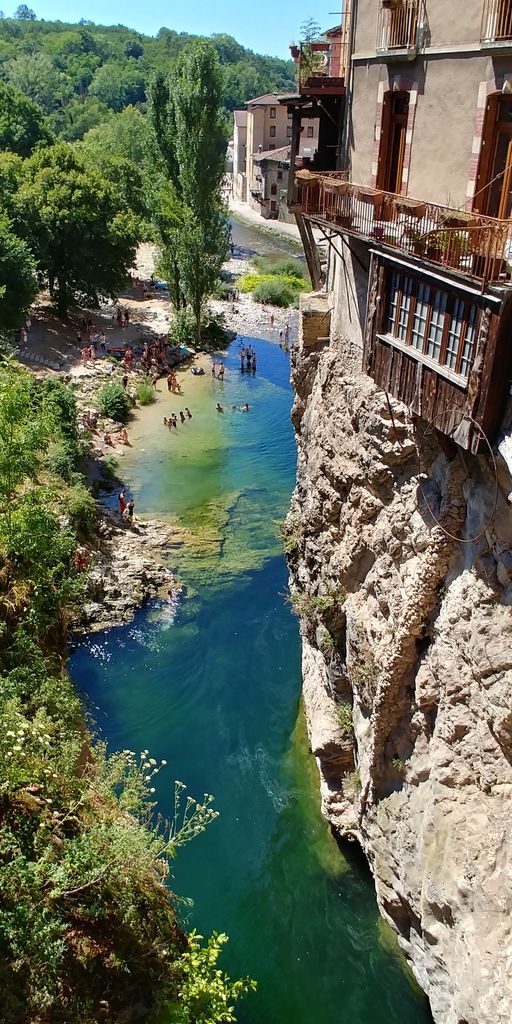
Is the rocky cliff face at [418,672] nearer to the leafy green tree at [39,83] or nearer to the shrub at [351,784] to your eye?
the shrub at [351,784]

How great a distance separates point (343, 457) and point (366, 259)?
3.97m

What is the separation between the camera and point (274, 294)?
55156 millimetres

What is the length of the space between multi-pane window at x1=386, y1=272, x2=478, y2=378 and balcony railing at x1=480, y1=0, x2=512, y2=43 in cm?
349

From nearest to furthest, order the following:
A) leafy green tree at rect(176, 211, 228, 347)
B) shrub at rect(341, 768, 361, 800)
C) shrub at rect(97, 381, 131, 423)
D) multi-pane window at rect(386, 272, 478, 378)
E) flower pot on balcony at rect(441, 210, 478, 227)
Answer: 1. multi-pane window at rect(386, 272, 478, 378)
2. flower pot on balcony at rect(441, 210, 478, 227)
3. shrub at rect(341, 768, 361, 800)
4. shrub at rect(97, 381, 131, 423)
5. leafy green tree at rect(176, 211, 228, 347)

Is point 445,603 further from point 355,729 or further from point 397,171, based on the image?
point 397,171

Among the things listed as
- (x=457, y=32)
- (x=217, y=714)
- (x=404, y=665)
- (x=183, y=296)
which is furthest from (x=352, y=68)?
(x=183, y=296)

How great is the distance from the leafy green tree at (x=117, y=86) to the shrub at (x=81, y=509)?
144557mm

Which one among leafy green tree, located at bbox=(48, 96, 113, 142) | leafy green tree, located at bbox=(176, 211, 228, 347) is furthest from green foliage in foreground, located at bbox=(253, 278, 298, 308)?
leafy green tree, located at bbox=(48, 96, 113, 142)

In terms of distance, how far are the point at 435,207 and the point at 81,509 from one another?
17138 millimetres

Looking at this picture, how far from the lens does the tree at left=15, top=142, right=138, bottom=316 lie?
39.3 meters

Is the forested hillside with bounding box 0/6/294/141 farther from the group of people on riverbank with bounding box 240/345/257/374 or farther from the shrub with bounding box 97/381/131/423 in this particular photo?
the shrub with bounding box 97/381/131/423

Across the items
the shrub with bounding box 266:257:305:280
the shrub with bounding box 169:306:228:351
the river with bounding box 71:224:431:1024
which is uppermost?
the shrub with bounding box 266:257:305:280

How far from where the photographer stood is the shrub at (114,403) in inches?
1410

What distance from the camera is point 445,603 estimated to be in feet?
37.2
